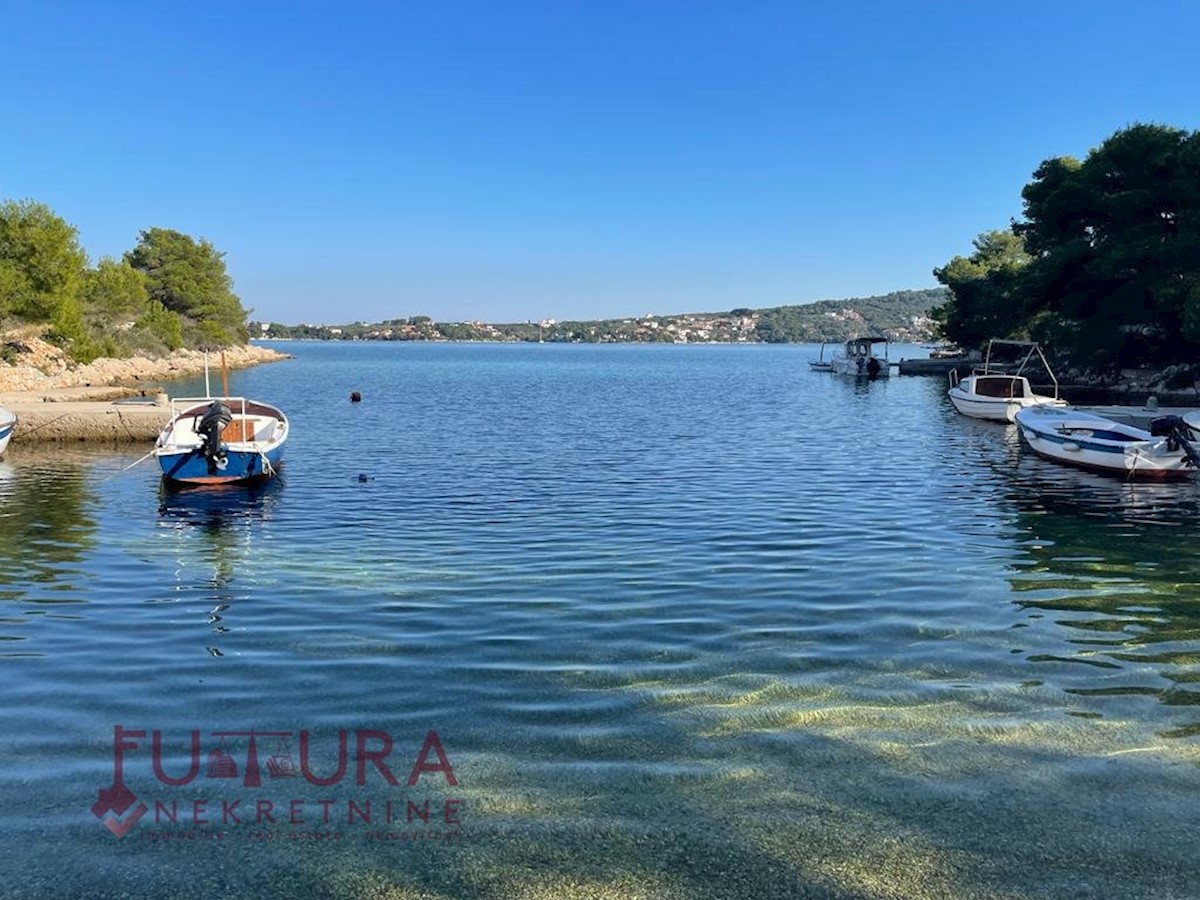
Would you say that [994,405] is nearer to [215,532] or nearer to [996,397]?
[996,397]

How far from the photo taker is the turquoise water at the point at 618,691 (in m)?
6.08

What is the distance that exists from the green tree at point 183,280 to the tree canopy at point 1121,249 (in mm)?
101635

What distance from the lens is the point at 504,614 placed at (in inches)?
486

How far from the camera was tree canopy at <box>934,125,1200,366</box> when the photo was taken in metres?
54.6

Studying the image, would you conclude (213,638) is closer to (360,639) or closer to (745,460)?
(360,639)

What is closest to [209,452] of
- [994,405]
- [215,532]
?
[215,532]

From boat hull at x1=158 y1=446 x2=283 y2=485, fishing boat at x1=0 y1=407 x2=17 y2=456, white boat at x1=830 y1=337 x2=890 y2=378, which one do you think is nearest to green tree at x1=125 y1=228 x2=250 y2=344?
white boat at x1=830 y1=337 x2=890 y2=378

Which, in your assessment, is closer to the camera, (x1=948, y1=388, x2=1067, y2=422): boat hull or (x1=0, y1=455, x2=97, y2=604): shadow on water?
(x1=0, y1=455, x2=97, y2=604): shadow on water

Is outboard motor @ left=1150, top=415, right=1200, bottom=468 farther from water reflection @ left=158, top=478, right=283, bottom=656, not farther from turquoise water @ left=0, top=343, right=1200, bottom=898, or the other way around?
water reflection @ left=158, top=478, right=283, bottom=656

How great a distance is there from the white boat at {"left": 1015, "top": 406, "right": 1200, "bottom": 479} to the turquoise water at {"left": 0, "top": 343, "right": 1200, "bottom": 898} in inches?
175

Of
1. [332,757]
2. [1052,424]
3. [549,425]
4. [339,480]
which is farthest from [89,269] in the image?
[332,757]

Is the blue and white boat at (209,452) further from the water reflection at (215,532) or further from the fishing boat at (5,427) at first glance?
the fishing boat at (5,427)

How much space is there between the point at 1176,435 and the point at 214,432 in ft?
92.4

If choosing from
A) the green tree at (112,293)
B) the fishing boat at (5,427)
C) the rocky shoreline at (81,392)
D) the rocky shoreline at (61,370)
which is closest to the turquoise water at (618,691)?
the fishing boat at (5,427)
